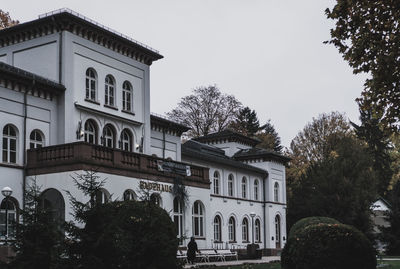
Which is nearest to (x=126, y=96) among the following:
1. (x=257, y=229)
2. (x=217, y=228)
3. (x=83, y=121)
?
(x=83, y=121)

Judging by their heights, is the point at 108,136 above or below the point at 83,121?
below

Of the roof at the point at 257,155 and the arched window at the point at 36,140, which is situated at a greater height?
the roof at the point at 257,155

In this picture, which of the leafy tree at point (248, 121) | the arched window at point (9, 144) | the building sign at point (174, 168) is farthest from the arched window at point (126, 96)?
the leafy tree at point (248, 121)

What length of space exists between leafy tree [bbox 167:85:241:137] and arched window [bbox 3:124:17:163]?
119 ft

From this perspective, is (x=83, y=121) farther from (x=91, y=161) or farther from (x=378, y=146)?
(x=378, y=146)

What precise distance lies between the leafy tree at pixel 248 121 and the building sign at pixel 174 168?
111ft

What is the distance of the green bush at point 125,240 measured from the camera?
12.3 meters

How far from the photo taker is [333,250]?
17.3 m

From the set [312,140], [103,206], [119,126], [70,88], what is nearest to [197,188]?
[119,126]

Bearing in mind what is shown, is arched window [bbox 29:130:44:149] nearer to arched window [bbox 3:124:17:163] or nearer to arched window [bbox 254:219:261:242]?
arched window [bbox 3:124:17:163]

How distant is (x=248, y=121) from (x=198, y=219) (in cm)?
4296

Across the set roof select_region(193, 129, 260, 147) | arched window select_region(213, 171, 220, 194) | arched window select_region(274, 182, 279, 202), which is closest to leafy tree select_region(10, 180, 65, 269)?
arched window select_region(213, 171, 220, 194)

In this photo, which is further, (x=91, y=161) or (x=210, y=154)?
(x=210, y=154)

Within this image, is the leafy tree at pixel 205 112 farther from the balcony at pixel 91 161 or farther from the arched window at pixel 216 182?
the balcony at pixel 91 161
